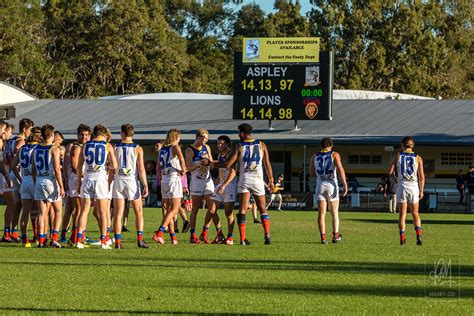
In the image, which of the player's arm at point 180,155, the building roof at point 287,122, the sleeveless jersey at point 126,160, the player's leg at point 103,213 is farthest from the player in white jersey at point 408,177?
the building roof at point 287,122

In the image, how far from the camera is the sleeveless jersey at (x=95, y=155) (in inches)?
686

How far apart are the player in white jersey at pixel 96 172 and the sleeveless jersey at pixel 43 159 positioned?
56cm

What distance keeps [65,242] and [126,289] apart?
7.39m

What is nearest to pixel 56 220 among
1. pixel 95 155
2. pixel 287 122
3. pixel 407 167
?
pixel 95 155

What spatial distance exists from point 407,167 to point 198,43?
226 ft

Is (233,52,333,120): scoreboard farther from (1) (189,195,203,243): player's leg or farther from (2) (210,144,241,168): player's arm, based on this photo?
(2) (210,144,241,168): player's arm

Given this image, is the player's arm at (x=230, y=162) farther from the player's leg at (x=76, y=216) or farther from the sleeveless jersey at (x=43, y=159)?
the sleeveless jersey at (x=43, y=159)

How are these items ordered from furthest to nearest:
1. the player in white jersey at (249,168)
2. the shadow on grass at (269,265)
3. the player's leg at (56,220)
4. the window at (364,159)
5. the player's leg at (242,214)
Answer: the window at (364,159) < the player's leg at (242,214) < the player in white jersey at (249,168) < the player's leg at (56,220) < the shadow on grass at (269,265)

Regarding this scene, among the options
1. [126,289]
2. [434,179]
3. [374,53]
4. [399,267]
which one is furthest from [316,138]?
[126,289]

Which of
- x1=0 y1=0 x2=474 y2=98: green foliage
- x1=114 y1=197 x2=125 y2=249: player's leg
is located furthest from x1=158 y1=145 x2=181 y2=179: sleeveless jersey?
x1=0 y1=0 x2=474 y2=98: green foliage

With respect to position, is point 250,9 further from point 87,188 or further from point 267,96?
point 87,188

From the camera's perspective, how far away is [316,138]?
51375 mm

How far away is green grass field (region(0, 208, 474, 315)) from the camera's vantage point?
10844mm

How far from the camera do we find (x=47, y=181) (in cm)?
1805
